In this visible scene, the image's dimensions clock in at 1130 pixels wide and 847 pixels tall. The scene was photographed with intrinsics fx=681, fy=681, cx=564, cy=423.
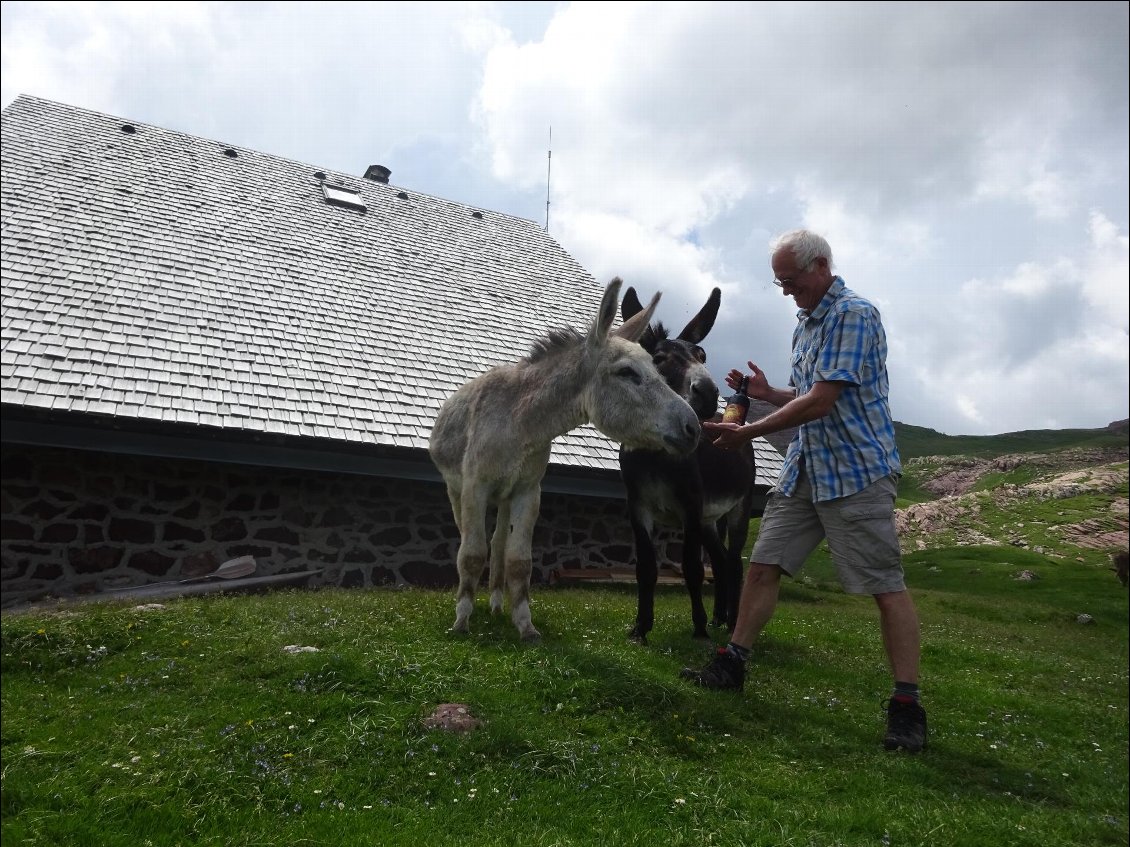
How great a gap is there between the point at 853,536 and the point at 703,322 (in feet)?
10.2

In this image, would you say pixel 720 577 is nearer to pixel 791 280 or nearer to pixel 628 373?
pixel 628 373

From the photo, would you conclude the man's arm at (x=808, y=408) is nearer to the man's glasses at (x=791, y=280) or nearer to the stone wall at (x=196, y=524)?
the man's glasses at (x=791, y=280)

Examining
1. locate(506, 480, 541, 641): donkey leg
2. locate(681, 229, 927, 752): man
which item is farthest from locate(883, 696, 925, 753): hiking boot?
locate(506, 480, 541, 641): donkey leg

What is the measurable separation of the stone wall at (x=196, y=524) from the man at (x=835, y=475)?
261 inches

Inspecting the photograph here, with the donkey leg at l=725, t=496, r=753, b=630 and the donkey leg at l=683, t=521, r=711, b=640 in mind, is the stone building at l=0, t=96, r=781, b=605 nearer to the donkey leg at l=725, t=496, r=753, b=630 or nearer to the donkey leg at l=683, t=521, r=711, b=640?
the donkey leg at l=725, t=496, r=753, b=630

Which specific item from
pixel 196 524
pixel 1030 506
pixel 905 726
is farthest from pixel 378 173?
pixel 1030 506

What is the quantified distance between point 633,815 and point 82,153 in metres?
16.5

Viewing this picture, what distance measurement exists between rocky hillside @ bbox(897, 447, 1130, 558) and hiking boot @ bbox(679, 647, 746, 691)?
81.2 ft

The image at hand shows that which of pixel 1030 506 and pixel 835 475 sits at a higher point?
pixel 835 475

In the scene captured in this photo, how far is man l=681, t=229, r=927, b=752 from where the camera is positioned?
391 centimetres

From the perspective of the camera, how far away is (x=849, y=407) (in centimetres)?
411

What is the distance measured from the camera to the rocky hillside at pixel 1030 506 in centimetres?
2725

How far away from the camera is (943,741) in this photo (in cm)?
417

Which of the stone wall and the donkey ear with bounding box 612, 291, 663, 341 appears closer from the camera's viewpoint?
the donkey ear with bounding box 612, 291, 663, 341
